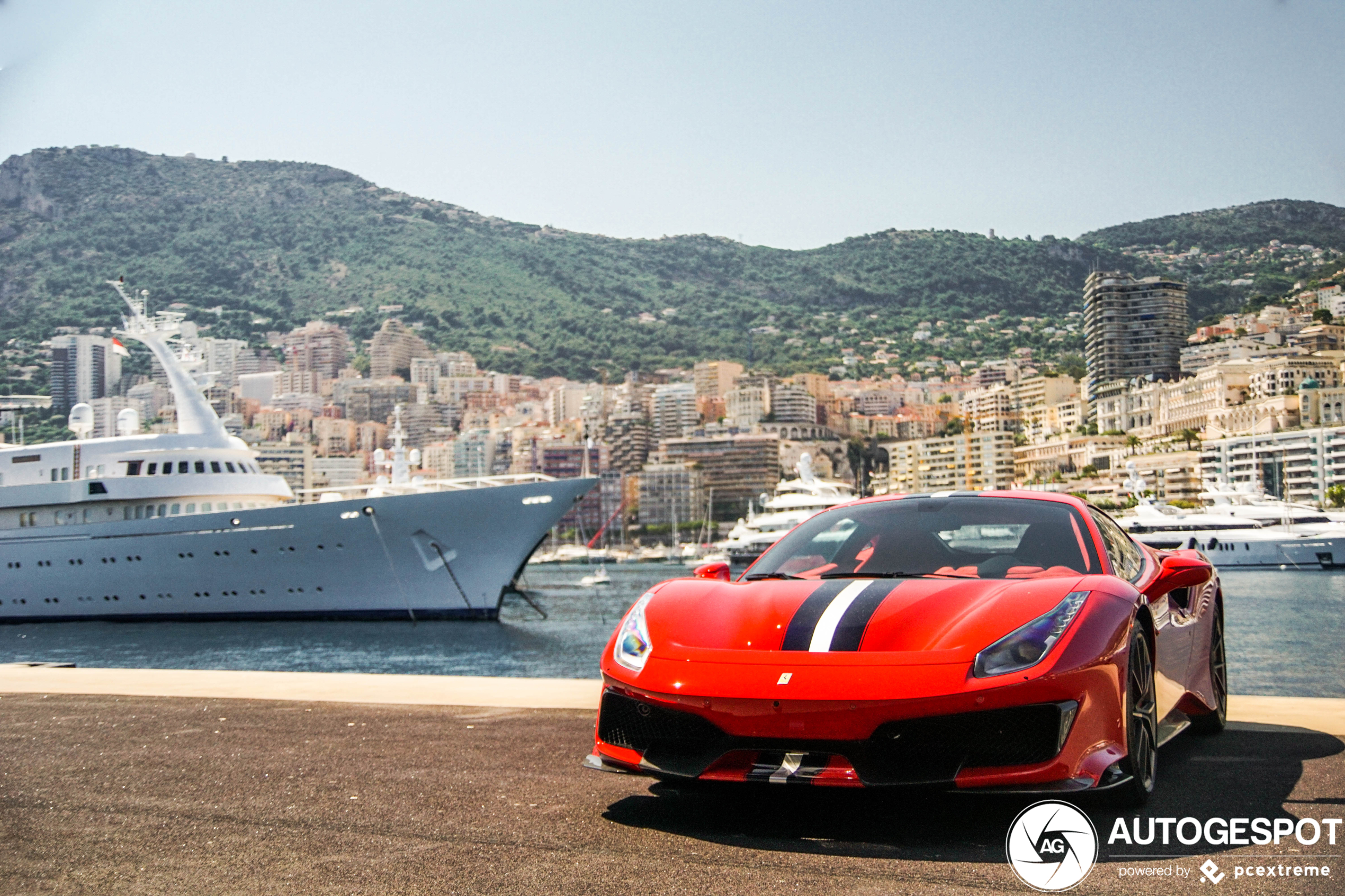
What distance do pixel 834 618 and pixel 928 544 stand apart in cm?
93

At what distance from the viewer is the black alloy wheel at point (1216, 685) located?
4430mm

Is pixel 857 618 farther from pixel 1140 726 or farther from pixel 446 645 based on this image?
pixel 446 645

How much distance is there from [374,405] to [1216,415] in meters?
93.9

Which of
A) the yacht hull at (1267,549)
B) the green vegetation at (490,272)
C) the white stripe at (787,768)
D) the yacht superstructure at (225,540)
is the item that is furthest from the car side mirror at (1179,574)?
the green vegetation at (490,272)

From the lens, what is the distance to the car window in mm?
3605

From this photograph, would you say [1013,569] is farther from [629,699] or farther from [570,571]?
[570,571]

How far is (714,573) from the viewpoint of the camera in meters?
3.80

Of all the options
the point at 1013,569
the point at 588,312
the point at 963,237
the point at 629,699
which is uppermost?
the point at 963,237

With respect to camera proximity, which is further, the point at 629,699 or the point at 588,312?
the point at 588,312

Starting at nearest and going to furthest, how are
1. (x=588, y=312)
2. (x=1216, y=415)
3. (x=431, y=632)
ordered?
(x=431, y=632) → (x=1216, y=415) → (x=588, y=312)

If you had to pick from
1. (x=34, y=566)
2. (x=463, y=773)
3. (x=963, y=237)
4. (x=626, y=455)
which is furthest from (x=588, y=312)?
(x=463, y=773)

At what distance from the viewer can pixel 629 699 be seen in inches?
123

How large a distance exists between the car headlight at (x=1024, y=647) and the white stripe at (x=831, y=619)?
1.24 feet

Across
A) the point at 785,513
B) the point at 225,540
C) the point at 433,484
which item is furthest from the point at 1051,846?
the point at 785,513
